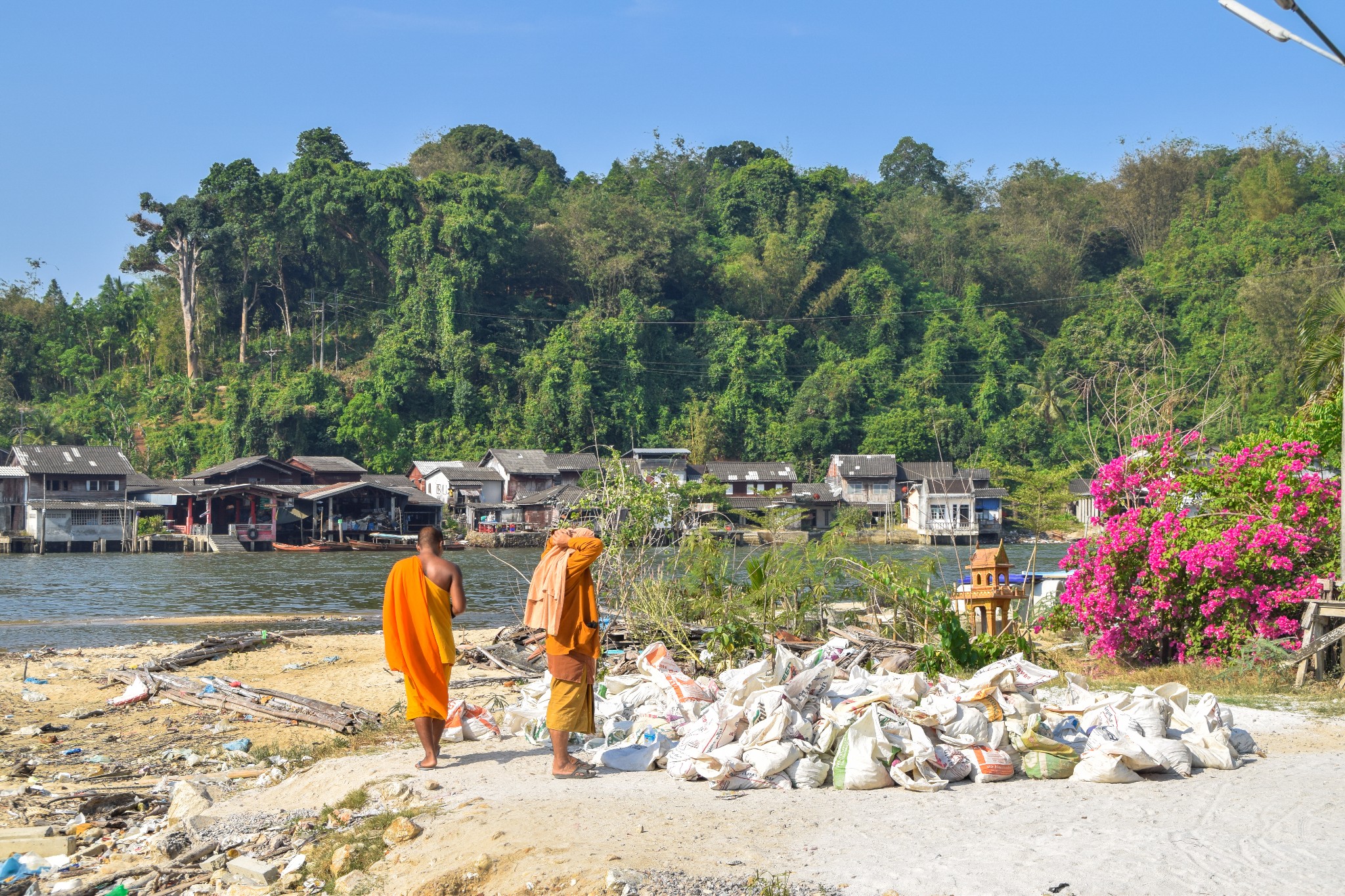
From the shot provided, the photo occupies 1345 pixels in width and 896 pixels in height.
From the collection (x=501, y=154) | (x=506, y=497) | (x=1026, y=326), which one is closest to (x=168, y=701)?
(x=506, y=497)

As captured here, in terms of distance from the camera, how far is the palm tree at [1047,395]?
5591cm

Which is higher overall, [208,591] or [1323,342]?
[1323,342]

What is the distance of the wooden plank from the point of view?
8.35 metres

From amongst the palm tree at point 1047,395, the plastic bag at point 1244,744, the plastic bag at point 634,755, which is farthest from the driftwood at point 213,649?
the palm tree at point 1047,395

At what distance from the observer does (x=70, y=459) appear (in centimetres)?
4478

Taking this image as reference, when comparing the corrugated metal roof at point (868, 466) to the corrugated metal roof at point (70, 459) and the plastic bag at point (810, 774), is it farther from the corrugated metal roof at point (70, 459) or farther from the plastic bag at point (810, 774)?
the plastic bag at point (810, 774)

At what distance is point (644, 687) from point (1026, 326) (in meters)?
65.3

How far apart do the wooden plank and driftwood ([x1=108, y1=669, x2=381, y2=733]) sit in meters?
7.37

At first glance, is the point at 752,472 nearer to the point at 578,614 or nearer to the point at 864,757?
the point at 578,614

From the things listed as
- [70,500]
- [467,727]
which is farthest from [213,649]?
[70,500]

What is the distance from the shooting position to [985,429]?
5772cm

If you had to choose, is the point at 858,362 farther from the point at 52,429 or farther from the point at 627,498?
the point at 627,498

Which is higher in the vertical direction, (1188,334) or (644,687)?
(1188,334)

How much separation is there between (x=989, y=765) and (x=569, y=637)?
2418 mm
